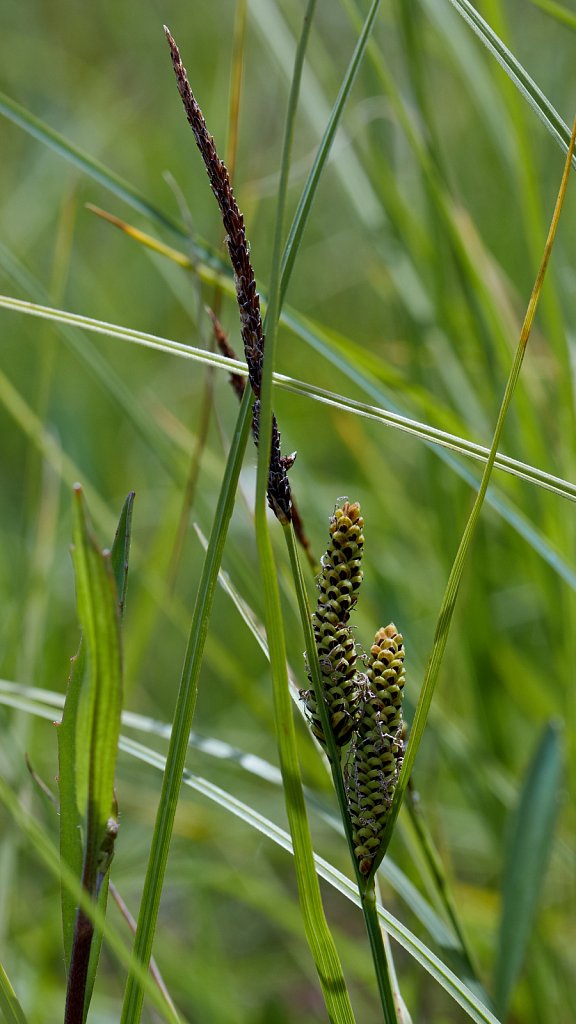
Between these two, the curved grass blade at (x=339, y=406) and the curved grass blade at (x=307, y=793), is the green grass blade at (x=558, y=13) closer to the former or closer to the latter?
the curved grass blade at (x=339, y=406)

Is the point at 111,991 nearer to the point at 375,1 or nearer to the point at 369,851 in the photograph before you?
the point at 369,851

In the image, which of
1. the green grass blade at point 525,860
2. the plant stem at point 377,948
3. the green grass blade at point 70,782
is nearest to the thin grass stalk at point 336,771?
the plant stem at point 377,948

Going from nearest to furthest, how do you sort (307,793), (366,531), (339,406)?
(339,406) < (307,793) < (366,531)

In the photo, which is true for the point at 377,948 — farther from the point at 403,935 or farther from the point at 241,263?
the point at 241,263

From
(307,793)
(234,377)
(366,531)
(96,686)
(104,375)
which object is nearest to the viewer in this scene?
(96,686)

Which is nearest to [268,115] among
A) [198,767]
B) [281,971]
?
[198,767]

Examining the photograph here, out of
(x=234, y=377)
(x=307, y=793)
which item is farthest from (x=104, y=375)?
(x=307, y=793)
